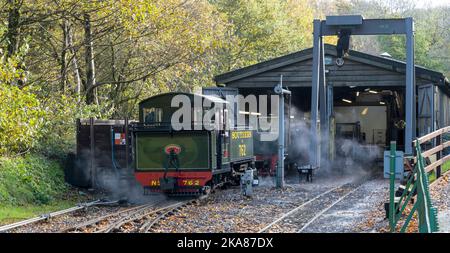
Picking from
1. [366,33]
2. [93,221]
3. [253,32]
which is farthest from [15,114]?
[253,32]

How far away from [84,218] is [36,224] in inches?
45.6

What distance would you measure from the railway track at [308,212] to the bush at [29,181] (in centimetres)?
587

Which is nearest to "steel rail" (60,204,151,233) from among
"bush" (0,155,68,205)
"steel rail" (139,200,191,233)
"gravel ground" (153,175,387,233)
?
"steel rail" (139,200,191,233)

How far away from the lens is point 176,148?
1633cm

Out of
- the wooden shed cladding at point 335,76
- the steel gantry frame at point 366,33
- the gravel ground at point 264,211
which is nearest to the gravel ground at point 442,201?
the gravel ground at point 264,211

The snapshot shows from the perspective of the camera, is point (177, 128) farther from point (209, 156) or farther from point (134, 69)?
point (134, 69)

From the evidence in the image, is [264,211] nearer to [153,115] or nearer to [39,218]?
[153,115]

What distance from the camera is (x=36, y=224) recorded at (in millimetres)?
12531

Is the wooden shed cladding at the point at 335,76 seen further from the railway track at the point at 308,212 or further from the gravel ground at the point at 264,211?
the railway track at the point at 308,212

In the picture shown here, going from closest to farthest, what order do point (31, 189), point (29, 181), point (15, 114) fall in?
1. point (15, 114)
2. point (29, 181)
3. point (31, 189)

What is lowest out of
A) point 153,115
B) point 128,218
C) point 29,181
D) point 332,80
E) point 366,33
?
point 128,218

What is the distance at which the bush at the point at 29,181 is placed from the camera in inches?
595

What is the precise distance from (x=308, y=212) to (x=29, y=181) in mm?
6915
